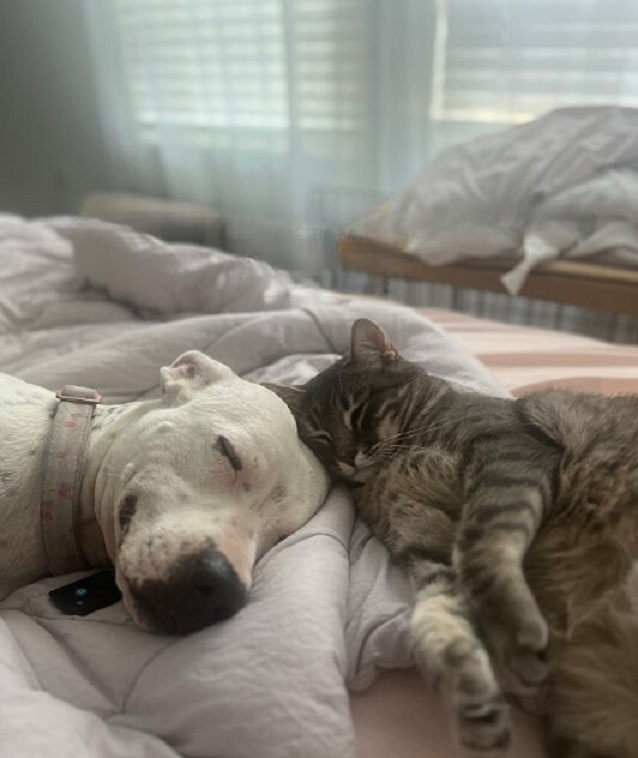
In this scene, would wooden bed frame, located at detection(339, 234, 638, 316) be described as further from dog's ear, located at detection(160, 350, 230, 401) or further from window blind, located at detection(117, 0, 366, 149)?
dog's ear, located at detection(160, 350, 230, 401)

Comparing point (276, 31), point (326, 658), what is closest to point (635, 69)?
point (276, 31)

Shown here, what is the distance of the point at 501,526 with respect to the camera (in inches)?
33.6

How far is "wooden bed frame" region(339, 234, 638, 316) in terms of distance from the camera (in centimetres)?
217

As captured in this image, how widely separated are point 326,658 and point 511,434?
0.42m

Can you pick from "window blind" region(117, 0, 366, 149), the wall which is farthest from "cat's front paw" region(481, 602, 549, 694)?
the wall

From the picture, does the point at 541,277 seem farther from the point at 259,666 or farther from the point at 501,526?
the point at 259,666

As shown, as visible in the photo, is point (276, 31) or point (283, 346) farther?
point (276, 31)

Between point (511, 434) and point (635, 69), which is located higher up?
point (635, 69)

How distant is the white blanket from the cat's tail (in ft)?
5.16

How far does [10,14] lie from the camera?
9.48 ft

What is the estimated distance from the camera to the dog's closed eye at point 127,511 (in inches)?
35.3

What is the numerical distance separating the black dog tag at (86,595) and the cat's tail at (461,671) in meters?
0.36

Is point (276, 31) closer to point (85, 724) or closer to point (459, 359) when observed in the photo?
point (459, 359)

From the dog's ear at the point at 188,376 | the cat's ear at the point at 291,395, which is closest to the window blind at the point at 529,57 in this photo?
the cat's ear at the point at 291,395
